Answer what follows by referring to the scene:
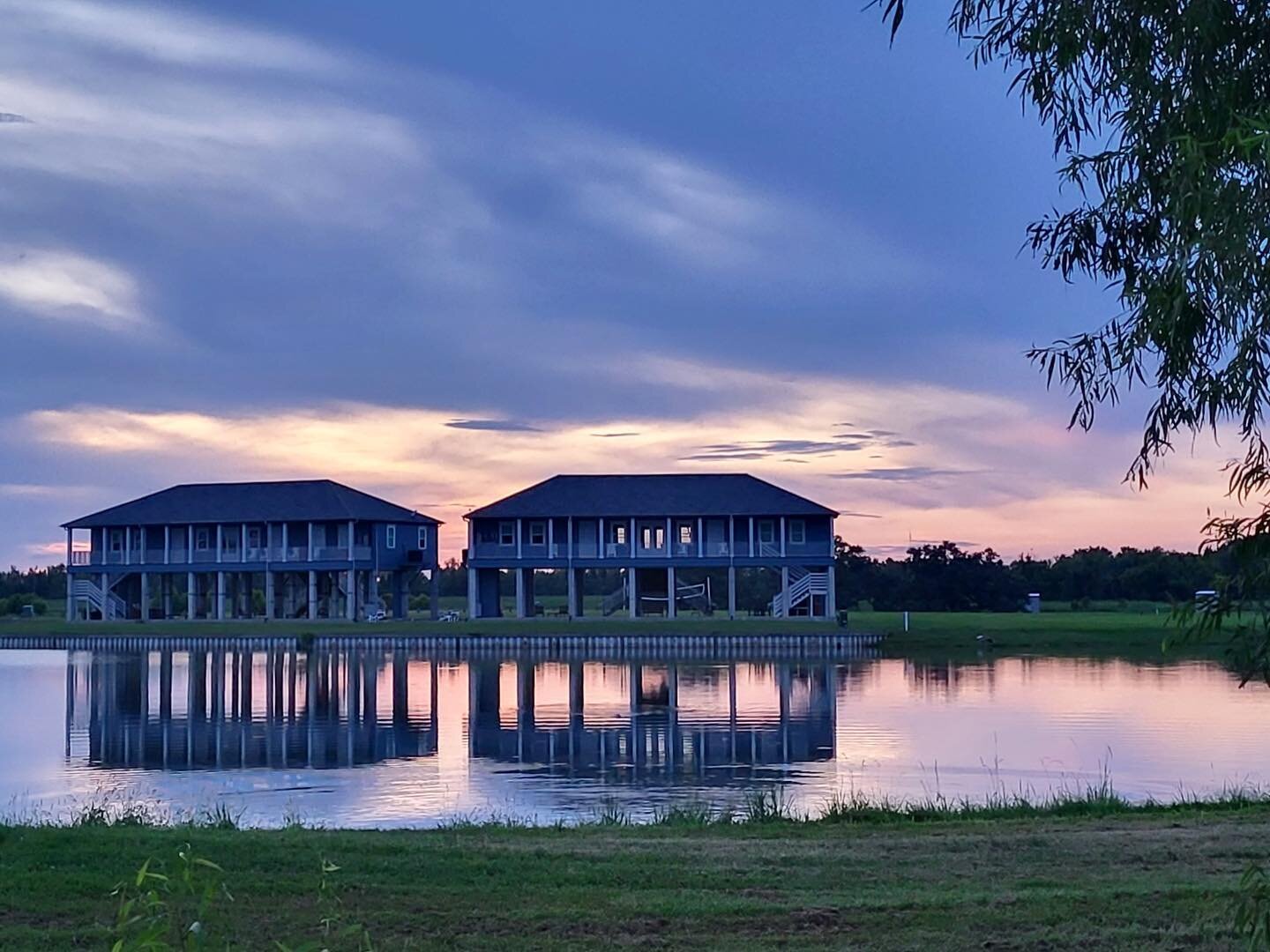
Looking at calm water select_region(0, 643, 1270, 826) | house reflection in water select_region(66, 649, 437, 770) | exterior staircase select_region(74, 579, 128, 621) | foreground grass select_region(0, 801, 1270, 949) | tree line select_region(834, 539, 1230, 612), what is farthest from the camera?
tree line select_region(834, 539, 1230, 612)

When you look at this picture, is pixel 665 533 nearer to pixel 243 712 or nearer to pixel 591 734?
pixel 243 712

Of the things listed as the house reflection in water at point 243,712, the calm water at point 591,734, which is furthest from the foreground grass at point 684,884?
the house reflection in water at point 243,712

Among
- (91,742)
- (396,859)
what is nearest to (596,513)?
(91,742)

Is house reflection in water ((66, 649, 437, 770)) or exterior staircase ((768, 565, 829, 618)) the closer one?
house reflection in water ((66, 649, 437, 770))

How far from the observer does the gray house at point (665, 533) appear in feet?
208

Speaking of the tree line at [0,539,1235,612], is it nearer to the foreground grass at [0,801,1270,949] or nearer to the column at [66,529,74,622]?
the column at [66,529,74,622]

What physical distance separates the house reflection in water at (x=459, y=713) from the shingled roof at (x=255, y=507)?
48.6 feet

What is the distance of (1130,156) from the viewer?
7.54 meters

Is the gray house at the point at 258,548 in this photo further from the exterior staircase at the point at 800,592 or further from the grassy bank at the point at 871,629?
the exterior staircase at the point at 800,592

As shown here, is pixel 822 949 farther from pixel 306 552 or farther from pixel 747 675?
pixel 306 552

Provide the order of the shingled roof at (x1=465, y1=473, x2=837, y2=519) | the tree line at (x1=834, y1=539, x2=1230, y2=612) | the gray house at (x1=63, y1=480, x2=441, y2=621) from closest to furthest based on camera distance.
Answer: the shingled roof at (x1=465, y1=473, x2=837, y2=519) → the gray house at (x1=63, y1=480, x2=441, y2=621) → the tree line at (x1=834, y1=539, x2=1230, y2=612)

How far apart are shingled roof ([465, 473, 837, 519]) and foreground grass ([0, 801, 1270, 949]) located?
50373mm

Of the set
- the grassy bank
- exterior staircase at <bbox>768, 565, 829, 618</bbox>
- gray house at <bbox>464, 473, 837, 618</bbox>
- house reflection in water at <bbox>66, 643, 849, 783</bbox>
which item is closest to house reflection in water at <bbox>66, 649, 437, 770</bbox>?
house reflection in water at <bbox>66, 643, 849, 783</bbox>

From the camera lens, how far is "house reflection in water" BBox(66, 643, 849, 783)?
82.4 ft
